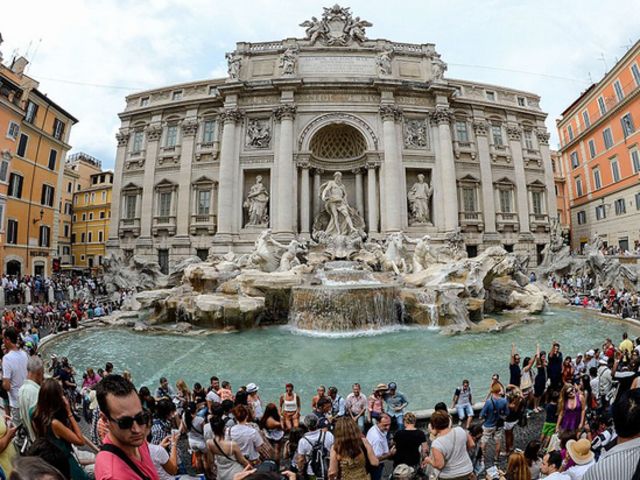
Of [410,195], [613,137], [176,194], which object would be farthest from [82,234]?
[613,137]

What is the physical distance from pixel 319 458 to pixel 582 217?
33516 mm

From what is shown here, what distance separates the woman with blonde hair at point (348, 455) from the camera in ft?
8.73

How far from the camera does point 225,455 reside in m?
3.10

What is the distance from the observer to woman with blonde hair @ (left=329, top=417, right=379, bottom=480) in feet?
8.73

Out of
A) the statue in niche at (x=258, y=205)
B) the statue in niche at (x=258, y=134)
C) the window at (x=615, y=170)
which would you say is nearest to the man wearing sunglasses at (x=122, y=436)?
the statue in niche at (x=258, y=205)

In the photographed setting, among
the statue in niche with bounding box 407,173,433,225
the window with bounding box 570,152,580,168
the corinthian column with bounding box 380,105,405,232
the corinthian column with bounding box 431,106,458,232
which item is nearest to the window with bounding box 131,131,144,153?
the corinthian column with bounding box 380,105,405,232

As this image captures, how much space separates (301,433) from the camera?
4.33 m

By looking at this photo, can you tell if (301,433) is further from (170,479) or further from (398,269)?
(398,269)

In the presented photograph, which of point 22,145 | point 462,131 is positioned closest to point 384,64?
point 462,131

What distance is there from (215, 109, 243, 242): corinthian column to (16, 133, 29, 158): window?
11297 mm

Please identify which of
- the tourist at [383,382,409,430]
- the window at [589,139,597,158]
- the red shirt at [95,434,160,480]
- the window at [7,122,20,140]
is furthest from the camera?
the window at [589,139,597,158]

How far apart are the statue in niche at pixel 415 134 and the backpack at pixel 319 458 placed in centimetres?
2246

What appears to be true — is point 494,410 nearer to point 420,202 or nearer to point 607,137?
point 420,202

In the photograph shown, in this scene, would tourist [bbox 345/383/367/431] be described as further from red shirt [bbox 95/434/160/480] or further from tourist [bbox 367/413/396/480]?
red shirt [bbox 95/434/160/480]
